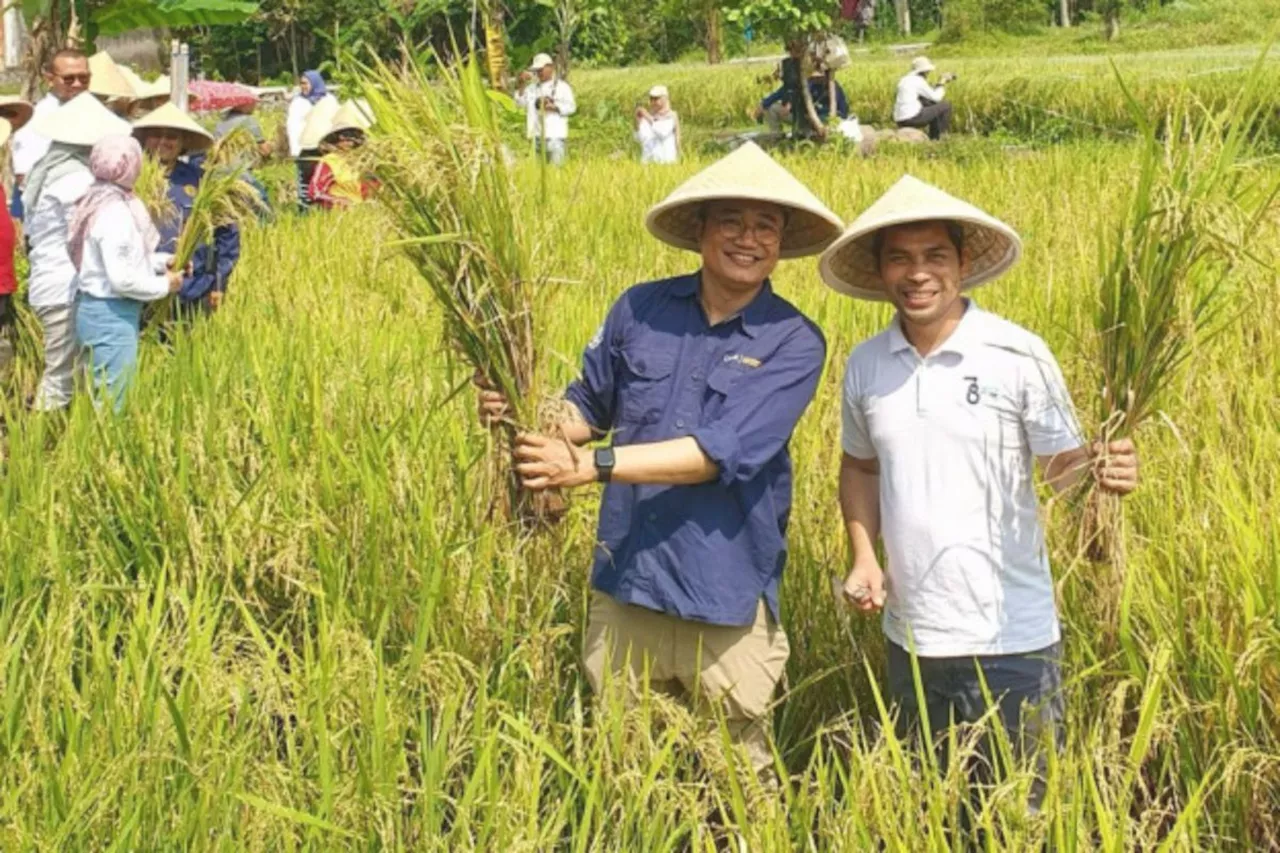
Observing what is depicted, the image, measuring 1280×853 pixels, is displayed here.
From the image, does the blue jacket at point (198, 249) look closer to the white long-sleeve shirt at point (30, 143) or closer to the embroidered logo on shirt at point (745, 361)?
the white long-sleeve shirt at point (30, 143)

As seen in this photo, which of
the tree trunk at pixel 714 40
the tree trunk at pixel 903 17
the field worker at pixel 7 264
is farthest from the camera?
the tree trunk at pixel 903 17

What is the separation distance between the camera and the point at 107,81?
628 centimetres

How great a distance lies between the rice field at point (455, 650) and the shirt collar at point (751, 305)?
183 millimetres

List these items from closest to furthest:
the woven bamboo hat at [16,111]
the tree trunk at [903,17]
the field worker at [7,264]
Answer: the field worker at [7,264] < the woven bamboo hat at [16,111] < the tree trunk at [903,17]

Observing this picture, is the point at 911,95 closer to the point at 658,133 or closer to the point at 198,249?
the point at 658,133

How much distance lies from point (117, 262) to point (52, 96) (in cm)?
170

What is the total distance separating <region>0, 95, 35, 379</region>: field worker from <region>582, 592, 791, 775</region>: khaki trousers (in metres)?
3.11

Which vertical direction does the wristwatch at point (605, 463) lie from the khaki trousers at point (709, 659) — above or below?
above

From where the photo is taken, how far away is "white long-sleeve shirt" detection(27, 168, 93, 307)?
4.19 metres

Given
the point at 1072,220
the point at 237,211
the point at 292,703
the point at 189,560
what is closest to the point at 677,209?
the point at 292,703

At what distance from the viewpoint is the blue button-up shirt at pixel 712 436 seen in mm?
2020

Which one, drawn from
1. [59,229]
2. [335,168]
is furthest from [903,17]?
[59,229]

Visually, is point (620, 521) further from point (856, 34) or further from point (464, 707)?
point (856, 34)

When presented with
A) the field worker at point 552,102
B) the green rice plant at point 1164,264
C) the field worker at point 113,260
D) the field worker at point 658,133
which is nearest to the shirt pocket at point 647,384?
the green rice plant at point 1164,264
